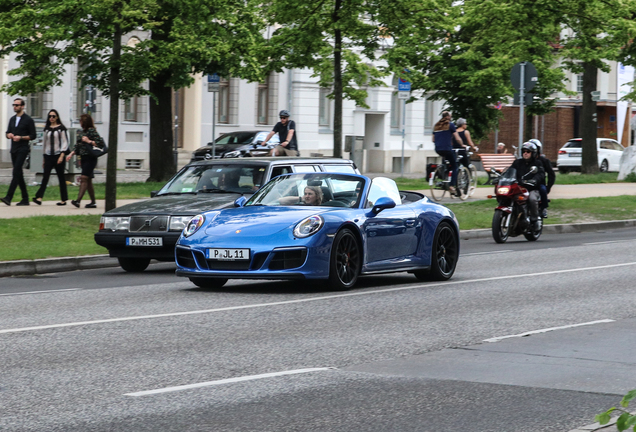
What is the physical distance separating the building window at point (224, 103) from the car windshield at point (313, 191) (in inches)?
1449

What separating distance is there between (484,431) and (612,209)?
889 inches

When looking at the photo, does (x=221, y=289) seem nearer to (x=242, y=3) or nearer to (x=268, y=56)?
(x=268, y=56)

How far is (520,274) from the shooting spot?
583 inches

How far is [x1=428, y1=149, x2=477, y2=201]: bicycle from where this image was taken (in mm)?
26570

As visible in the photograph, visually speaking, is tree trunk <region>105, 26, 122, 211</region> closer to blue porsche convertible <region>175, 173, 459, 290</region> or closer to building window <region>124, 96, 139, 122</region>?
blue porsche convertible <region>175, 173, 459, 290</region>

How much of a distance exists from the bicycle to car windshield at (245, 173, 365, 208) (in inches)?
511

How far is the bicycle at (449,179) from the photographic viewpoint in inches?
1046

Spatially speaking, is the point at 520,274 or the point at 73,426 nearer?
the point at 73,426

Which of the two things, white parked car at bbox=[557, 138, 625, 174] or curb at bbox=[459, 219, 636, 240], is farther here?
white parked car at bbox=[557, 138, 625, 174]

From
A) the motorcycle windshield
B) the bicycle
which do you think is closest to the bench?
the bicycle

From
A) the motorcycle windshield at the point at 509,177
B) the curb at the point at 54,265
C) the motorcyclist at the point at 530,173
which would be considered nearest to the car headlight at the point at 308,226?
the curb at the point at 54,265

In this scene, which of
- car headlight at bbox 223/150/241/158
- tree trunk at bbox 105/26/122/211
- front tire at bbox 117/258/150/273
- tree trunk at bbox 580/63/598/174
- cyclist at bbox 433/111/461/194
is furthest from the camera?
tree trunk at bbox 580/63/598/174

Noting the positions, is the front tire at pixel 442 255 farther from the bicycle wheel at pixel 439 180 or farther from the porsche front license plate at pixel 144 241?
the bicycle wheel at pixel 439 180

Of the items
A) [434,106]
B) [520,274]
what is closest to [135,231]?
[520,274]
